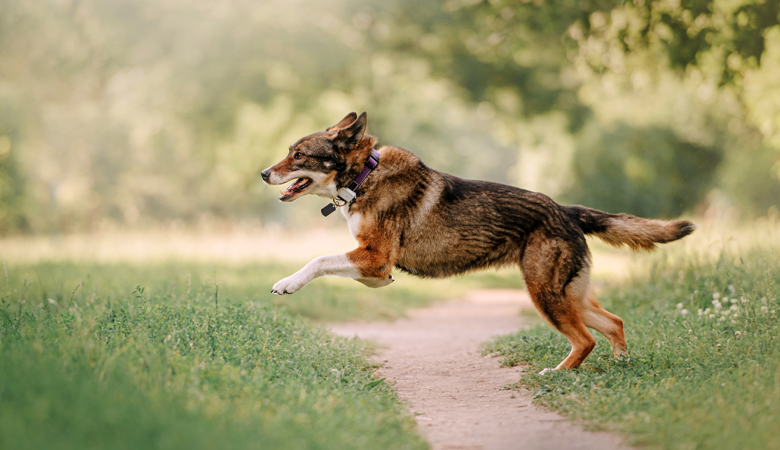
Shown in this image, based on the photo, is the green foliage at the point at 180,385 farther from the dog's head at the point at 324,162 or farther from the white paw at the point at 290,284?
the dog's head at the point at 324,162

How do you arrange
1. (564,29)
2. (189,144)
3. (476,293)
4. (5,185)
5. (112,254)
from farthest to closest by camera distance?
1. (5,185)
2. (189,144)
3. (476,293)
4. (112,254)
5. (564,29)

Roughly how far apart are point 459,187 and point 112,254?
11390 millimetres

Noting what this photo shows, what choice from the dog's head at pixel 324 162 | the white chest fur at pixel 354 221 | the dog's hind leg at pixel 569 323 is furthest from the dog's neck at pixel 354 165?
the dog's hind leg at pixel 569 323

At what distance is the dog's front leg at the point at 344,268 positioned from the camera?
564 centimetres

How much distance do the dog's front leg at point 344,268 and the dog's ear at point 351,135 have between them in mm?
1079

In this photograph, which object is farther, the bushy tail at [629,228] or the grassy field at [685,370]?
the bushy tail at [629,228]

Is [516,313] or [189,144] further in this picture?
[189,144]

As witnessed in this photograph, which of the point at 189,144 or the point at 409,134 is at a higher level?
the point at 409,134

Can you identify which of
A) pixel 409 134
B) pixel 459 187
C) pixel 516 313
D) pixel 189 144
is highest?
pixel 409 134

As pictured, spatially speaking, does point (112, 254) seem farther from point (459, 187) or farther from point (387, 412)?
point (387, 412)

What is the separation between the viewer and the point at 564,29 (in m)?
12.0

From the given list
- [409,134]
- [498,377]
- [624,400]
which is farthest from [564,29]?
[409,134]

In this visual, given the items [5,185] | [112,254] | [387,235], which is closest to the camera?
[387,235]

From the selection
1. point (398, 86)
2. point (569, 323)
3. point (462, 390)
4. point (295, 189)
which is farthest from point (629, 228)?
point (398, 86)
